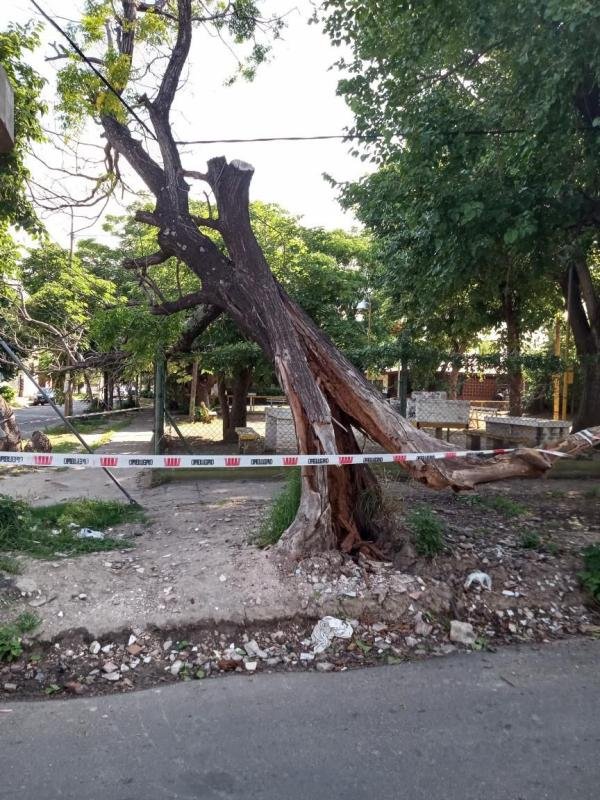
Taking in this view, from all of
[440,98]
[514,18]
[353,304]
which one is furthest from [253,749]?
[353,304]

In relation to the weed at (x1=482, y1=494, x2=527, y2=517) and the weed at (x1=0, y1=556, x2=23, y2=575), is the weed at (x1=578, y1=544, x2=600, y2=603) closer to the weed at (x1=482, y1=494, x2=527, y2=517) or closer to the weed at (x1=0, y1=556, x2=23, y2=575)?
the weed at (x1=482, y1=494, x2=527, y2=517)

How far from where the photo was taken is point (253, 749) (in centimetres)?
281

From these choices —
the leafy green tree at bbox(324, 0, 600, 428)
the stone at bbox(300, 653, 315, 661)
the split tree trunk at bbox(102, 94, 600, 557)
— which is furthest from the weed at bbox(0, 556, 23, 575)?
the leafy green tree at bbox(324, 0, 600, 428)

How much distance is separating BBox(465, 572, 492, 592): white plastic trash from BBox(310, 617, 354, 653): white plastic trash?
1.18 m

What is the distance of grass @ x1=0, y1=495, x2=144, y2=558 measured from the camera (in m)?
5.31

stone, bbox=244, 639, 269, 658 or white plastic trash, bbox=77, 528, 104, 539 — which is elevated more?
white plastic trash, bbox=77, 528, 104, 539

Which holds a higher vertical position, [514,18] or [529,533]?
[514,18]

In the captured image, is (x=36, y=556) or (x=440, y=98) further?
(x=440, y=98)

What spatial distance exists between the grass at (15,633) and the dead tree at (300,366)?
77.6 inches

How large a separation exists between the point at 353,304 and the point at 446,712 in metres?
11.9

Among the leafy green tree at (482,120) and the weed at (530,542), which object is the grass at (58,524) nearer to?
the weed at (530,542)

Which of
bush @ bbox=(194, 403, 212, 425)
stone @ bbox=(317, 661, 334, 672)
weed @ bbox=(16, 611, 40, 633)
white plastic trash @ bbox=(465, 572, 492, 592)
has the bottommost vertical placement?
stone @ bbox=(317, 661, 334, 672)

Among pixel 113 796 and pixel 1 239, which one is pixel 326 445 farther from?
pixel 1 239

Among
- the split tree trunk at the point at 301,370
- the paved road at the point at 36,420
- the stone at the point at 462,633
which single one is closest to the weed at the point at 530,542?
the split tree trunk at the point at 301,370
